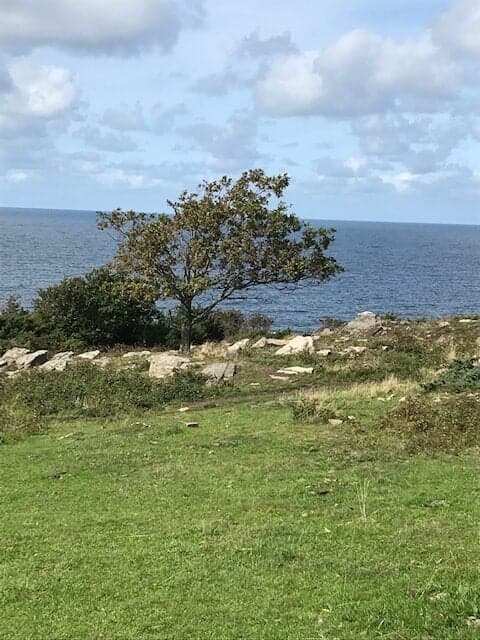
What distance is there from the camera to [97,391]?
70.7 ft

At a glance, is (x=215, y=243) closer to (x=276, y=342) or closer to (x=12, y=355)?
(x=276, y=342)

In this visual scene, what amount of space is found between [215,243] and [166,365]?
7421 mm

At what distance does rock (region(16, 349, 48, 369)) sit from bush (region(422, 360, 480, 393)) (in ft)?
53.7

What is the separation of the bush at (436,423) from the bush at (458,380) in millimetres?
1814

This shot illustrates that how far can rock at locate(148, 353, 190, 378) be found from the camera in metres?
24.3

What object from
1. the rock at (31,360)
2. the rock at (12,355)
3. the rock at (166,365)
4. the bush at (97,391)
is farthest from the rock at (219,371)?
the rock at (12,355)

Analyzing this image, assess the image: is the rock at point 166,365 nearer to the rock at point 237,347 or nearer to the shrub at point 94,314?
the rock at point 237,347

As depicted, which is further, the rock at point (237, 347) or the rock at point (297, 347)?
the rock at point (237, 347)

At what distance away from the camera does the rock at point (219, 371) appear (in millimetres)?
23406

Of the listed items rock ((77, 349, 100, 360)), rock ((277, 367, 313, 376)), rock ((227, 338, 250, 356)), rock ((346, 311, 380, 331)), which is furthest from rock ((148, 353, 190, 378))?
rock ((346, 311, 380, 331))

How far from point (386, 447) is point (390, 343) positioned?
1455cm

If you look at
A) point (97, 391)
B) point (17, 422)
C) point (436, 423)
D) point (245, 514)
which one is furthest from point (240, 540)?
point (97, 391)

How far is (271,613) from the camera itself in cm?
692

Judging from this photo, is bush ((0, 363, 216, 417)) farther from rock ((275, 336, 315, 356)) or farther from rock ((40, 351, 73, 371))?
rock ((275, 336, 315, 356))
